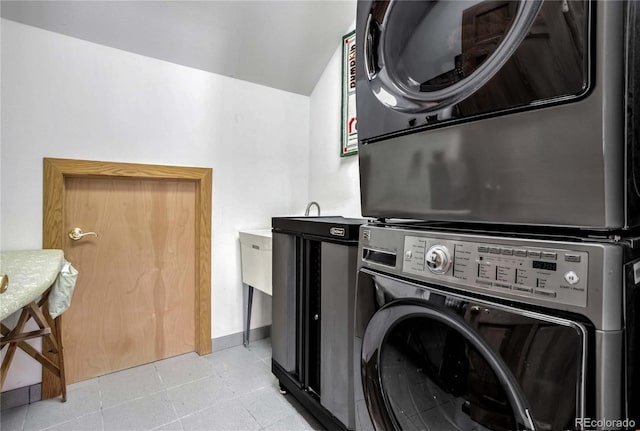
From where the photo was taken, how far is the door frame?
1888 mm

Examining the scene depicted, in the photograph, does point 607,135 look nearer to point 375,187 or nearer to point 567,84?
point 567,84

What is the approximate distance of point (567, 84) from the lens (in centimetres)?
65

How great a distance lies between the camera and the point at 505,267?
719 mm

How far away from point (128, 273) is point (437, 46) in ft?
7.58

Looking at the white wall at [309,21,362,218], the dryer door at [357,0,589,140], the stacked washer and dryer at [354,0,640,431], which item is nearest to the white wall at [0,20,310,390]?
the white wall at [309,21,362,218]

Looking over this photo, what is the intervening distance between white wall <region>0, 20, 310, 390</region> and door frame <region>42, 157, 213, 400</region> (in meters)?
0.05

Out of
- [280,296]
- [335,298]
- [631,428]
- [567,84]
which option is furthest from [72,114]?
[631,428]

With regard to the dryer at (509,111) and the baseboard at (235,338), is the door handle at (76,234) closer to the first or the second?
the baseboard at (235,338)

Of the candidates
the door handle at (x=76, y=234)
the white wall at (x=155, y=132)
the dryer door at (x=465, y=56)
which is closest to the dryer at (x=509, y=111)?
the dryer door at (x=465, y=56)

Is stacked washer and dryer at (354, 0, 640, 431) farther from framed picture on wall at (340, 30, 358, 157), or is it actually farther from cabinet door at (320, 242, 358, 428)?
framed picture on wall at (340, 30, 358, 157)

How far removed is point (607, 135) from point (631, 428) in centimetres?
56

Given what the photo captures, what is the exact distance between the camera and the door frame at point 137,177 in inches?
74.3

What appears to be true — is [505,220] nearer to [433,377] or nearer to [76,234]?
[433,377]

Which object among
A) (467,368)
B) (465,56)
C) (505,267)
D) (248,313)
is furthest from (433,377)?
(248,313)
